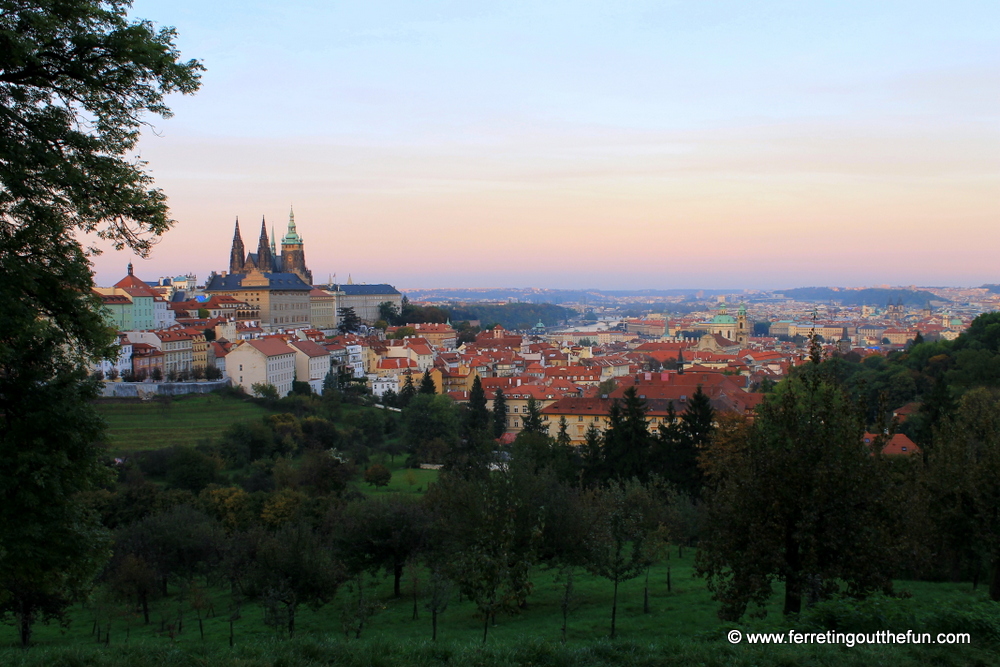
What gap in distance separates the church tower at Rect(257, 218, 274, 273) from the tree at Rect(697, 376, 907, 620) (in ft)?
374

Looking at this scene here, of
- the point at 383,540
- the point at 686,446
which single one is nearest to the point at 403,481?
the point at 686,446

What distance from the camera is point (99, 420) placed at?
7.90 metres

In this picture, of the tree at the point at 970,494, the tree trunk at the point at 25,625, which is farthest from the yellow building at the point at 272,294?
the tree at the point at 970,494

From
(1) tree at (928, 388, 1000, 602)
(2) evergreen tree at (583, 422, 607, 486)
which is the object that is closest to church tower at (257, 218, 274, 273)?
(2) evergreen tree at (583, 422, 607, 486)

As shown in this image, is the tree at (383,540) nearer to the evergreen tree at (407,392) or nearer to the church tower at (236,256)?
the evergreen tree at (407,392)

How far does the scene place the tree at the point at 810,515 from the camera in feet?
33.4

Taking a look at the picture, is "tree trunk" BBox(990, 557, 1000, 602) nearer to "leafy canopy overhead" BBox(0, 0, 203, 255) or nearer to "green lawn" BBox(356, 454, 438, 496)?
"leafy canopy overhead" BBox(0, 0, 203, 255)

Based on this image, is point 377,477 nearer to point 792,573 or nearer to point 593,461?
point 593,461

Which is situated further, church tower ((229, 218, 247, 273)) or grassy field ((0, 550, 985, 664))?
church tower ((229, 218, 247, 273))

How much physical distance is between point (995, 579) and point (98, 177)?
568 inches

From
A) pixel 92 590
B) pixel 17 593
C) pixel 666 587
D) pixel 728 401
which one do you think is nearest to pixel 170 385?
pixel 728 401

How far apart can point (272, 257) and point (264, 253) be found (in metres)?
2.04

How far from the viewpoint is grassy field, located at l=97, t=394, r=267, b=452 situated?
4616 centimetres

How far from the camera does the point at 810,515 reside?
1018 centimetres
